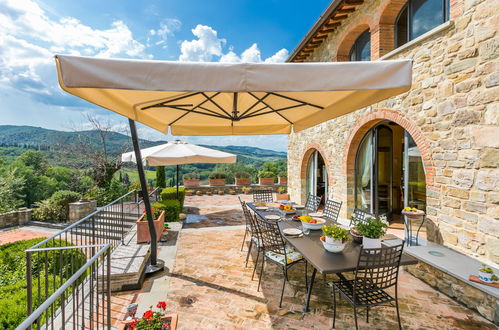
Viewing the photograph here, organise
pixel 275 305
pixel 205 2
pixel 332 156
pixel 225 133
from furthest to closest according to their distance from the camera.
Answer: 1. pixel 205 2
2. pixel 332 156
3. pixel 225 133
4. pixel 275 305

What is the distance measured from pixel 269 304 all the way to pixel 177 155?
16.6 ft

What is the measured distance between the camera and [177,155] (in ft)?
23.1

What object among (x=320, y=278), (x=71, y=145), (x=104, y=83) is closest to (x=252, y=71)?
(x=104, y=83)

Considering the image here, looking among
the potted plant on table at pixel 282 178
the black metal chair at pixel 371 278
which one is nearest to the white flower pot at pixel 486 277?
the black metal chair at pixel 371 278

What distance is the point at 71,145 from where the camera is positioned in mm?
14180

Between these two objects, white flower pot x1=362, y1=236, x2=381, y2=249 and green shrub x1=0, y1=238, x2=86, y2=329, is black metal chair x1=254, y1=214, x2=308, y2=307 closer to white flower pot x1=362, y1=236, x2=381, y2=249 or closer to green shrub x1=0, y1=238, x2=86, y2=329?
white flower pot x1=362, y1=236, x2=381, y2=249

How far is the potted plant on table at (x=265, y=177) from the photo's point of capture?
14508 millimetres

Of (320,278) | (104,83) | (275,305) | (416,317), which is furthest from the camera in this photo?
(320,278)

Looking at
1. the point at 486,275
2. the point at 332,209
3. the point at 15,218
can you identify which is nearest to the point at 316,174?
the point at 332,209

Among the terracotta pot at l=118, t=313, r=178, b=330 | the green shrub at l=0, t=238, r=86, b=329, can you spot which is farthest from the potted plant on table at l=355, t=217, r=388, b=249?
the green shrub at l=0, t=238, r=86, b=329

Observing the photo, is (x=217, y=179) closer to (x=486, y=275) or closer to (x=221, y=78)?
(x=486, y=275)

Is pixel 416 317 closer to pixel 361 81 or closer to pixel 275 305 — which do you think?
pixel 275 305

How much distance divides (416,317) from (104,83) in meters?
4.04

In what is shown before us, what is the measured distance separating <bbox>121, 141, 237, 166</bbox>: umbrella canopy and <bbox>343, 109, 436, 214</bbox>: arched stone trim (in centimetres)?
358
